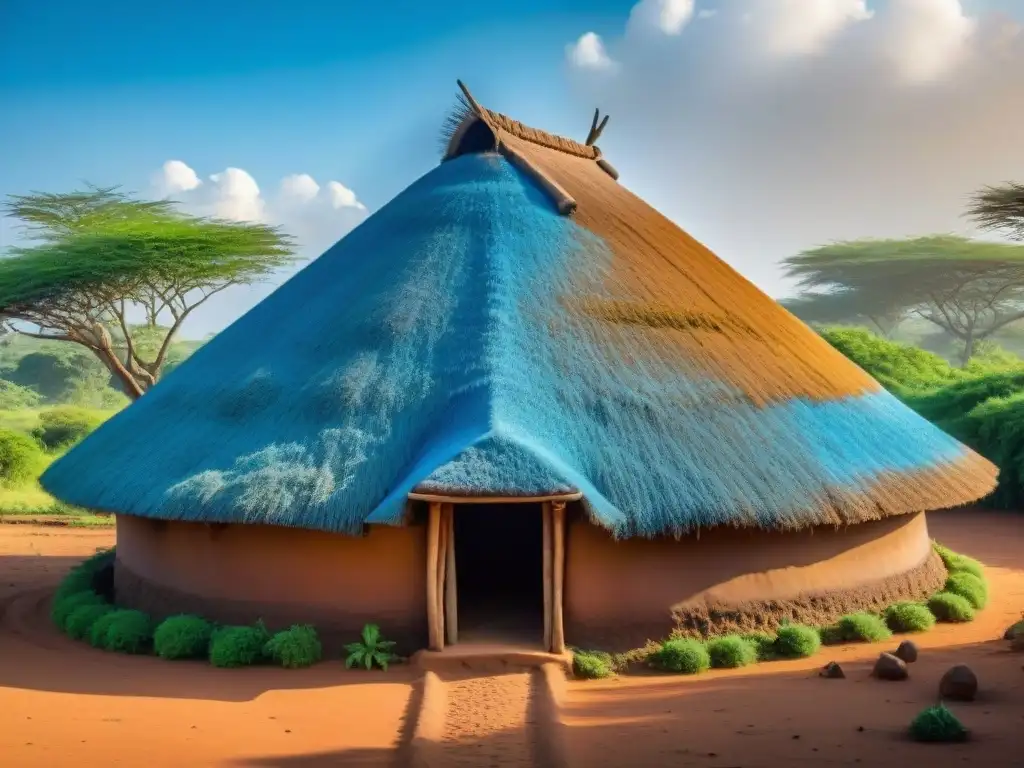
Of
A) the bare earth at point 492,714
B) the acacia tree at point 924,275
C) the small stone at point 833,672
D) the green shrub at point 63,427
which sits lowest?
the bare earth at point 492,714

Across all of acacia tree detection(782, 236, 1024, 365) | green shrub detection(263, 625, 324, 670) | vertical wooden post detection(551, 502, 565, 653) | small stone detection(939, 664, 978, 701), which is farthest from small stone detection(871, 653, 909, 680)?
acacia tree detection(782, 236, 1024, 365)

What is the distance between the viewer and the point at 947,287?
149ft

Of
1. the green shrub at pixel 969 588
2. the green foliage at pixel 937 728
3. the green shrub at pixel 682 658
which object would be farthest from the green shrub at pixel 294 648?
the green shrub at pixel 969 588

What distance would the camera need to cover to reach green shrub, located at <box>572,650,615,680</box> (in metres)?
10.5

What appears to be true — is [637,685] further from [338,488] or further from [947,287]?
[947,287]

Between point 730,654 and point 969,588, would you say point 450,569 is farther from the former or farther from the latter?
point 969,588

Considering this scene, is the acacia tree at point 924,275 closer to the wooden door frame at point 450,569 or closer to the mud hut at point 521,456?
the mud hut at point 521,456

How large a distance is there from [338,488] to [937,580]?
8.99m

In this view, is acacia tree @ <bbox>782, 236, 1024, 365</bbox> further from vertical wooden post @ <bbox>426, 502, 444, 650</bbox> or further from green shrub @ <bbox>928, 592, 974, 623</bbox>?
vertical wooden post @ <bbox>426, 502, 444, 650</bbox>

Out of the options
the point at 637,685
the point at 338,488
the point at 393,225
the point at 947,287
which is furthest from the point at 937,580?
the point at 947,287

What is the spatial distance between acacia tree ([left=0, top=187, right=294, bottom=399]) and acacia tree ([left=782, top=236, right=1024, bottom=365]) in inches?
1094

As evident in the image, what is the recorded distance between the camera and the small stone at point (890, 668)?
32.8 ft

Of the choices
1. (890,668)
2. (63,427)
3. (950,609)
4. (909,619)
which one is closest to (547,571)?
(890,668)

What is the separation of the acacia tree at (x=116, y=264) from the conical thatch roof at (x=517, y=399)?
13004 mm
